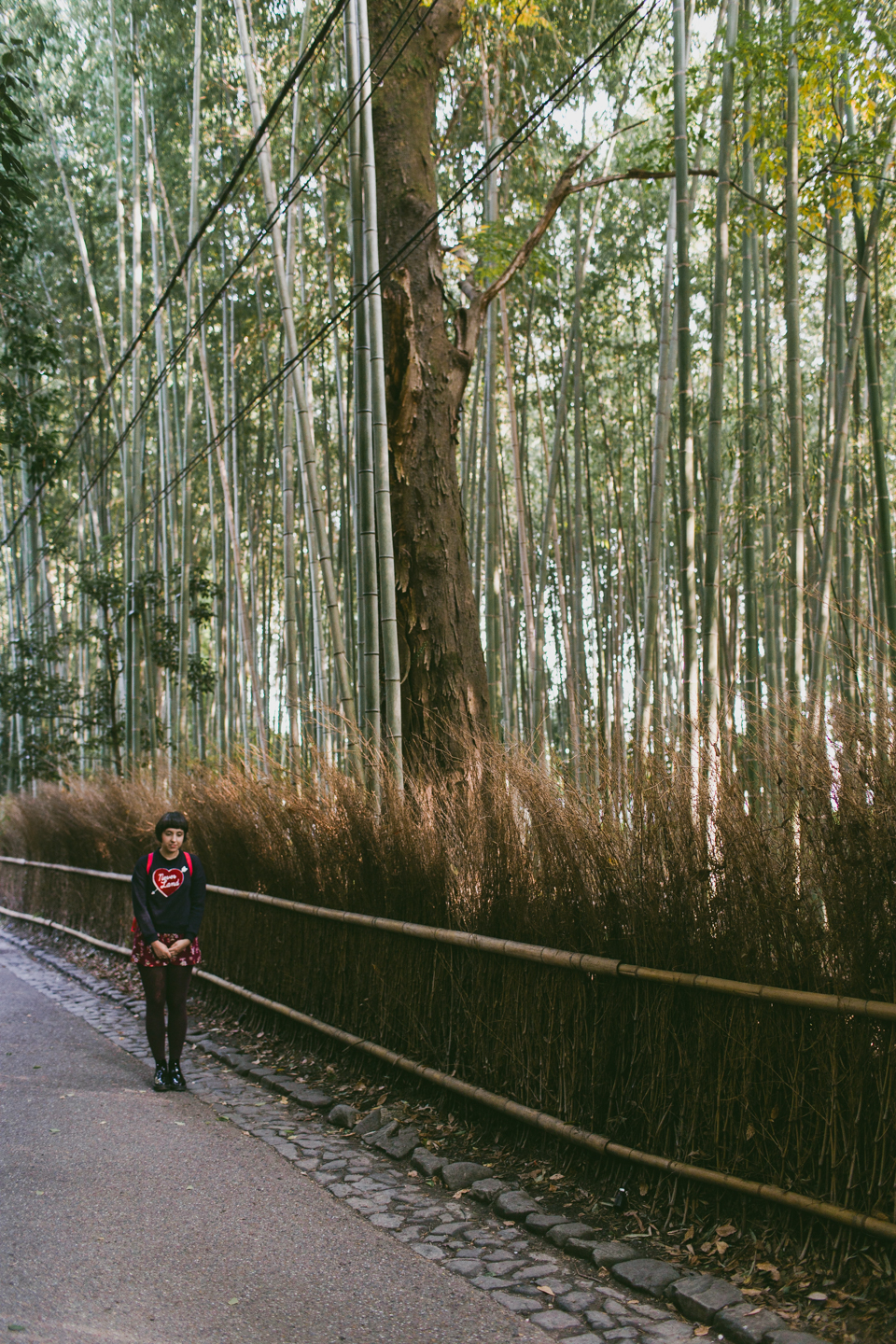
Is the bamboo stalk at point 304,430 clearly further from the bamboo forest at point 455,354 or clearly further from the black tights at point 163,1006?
the black tights at point 163,1006

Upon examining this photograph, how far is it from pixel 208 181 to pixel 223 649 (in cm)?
517

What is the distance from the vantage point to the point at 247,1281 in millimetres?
2248

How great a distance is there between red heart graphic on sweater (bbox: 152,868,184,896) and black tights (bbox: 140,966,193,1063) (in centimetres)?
29

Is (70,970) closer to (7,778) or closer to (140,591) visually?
(140,591)

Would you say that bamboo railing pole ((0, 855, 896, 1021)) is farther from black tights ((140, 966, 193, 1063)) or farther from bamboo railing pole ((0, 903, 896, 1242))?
black tights ((140, 966, 193, 1063))

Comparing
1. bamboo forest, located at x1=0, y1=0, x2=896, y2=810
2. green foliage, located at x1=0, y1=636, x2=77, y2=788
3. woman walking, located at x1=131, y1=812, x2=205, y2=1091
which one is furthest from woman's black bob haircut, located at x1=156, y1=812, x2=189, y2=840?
green foliage, located at x1=0, y1=636, x2=77, y2=788

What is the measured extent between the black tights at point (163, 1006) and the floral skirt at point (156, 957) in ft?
0.06

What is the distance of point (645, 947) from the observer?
8.45 ft

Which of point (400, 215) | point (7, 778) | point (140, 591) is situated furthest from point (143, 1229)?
point (7, 778)

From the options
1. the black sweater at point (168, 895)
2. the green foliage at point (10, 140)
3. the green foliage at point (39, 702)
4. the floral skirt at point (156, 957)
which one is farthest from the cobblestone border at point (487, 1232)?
the green foliage at point (39, 702)

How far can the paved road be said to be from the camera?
6.69 ft

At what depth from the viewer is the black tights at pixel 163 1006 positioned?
4.02m

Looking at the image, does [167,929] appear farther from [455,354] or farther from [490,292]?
[490,292]

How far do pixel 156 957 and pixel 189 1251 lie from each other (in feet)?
5.81
